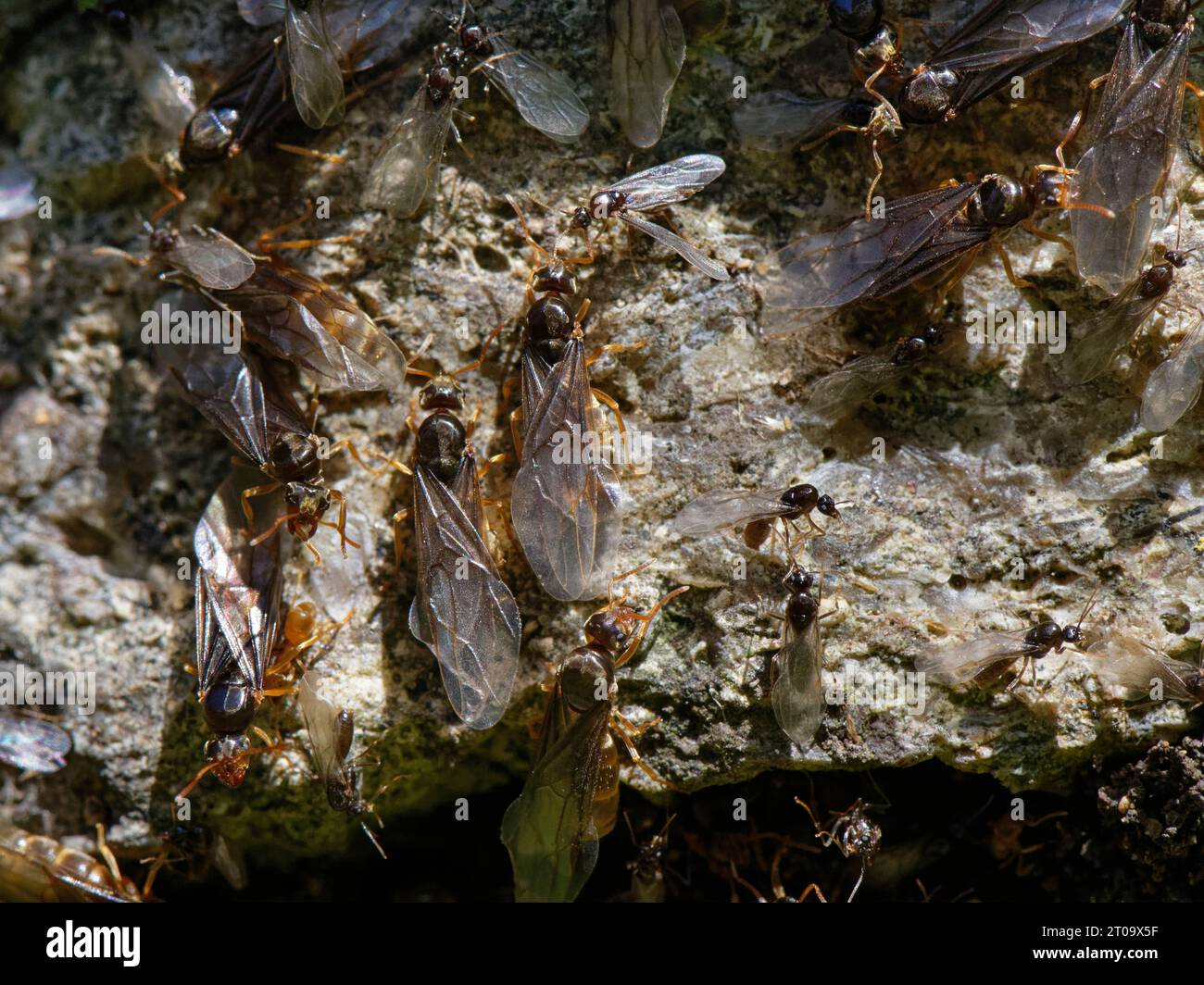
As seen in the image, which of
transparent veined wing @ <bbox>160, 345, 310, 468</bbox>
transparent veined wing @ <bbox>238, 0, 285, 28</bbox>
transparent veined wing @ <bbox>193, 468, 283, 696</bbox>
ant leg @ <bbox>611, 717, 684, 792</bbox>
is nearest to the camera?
ant leg @ <bbox>611, 717, 684, 792</bbox>

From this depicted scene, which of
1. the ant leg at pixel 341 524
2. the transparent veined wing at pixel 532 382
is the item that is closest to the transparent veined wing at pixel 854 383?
the transparent veined wing at pixel 532 382

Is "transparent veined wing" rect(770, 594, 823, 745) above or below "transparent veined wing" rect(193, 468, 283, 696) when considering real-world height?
below

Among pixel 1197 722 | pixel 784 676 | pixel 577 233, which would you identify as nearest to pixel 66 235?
pixel 577 233

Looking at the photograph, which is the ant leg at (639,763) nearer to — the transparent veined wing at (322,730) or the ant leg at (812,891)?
the ant leg at (812,891)

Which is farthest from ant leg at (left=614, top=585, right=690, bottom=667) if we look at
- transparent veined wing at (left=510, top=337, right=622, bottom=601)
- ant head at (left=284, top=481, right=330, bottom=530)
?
ant head at (left=284, top=481, right=330, bottom=530)

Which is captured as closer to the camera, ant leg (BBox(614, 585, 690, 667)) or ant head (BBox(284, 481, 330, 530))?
ant leg (BBox(614, 585, 690, 667))

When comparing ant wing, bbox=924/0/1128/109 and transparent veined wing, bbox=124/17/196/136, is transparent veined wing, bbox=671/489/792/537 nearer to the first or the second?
ant wing, bbox=924/0/1128/109
